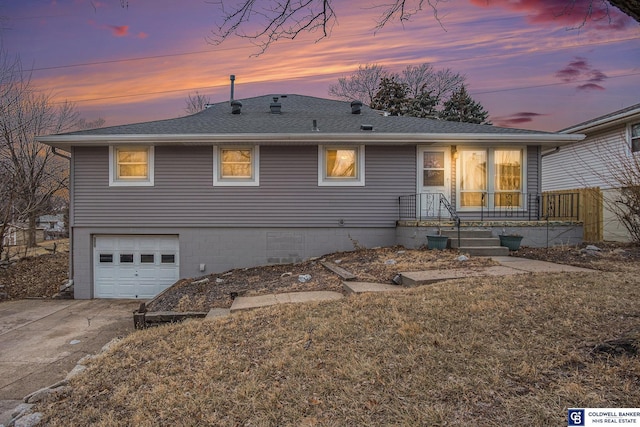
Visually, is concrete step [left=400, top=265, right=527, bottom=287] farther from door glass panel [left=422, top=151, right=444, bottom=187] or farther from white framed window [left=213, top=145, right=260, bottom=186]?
white framed window [left=213, top=145, right=260, bottom=186]

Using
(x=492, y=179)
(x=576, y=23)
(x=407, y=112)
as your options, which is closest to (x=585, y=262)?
(x=492, y=179)

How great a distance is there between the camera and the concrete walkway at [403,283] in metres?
5.44

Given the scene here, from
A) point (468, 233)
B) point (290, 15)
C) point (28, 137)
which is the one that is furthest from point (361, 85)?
point (290, 15)

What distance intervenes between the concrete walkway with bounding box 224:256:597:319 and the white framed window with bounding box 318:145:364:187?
13.2 feet

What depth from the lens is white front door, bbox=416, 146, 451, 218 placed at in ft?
32.3

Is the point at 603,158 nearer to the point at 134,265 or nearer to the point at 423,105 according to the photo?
the point at 134,265

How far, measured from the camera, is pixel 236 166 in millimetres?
9719

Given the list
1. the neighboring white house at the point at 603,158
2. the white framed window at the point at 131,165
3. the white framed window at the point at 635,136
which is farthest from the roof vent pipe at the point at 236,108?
the white framed window at the point at 635,136

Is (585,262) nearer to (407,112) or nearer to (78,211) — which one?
(78,211)

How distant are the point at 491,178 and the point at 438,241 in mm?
3105

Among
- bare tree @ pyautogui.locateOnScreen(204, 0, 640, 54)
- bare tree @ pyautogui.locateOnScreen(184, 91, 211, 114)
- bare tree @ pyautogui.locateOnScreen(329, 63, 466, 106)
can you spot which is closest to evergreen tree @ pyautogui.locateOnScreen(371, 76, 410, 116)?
bare tree @ pyautogui.locateOnScreen(329, 63, 466, 106)

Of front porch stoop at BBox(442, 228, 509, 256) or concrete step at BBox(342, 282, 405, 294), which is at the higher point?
front porch stoop at BBox(442, 228, 509, 256)

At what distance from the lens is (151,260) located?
9.66 metres

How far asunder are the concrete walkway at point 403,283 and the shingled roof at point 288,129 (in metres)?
4.17
